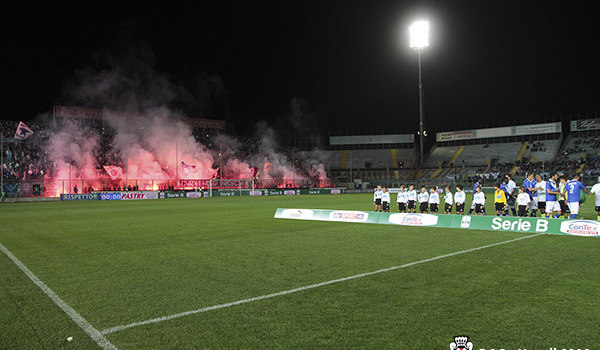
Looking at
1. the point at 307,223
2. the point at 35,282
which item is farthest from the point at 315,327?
the point at 307,223

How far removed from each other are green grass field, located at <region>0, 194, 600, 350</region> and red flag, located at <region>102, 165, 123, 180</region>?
4043 centimetres

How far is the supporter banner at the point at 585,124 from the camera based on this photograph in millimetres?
58438

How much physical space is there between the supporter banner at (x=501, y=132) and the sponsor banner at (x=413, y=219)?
60.7 m

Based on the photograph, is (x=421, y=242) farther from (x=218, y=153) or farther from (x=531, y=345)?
(x=218, y=153)

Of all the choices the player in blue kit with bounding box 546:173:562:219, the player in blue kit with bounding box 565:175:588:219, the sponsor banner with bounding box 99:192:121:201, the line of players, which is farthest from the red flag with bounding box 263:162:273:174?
the player in blue kit with bounding box 565:175:588:219

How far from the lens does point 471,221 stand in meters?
13.1

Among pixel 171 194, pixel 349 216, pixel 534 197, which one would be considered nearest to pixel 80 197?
pixel 171 194

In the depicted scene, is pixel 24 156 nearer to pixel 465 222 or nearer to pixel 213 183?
pixel 213 183

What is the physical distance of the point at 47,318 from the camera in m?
4.87

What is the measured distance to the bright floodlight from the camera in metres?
41.5

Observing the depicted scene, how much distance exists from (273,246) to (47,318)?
5.86m

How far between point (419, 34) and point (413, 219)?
109 feet

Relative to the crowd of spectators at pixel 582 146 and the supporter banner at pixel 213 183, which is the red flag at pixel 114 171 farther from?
the crowd of spectators at pixel 582 146

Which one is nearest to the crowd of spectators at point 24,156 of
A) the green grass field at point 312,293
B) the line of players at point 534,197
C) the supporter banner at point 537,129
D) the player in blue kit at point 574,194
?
the green grass field at point 312,293
